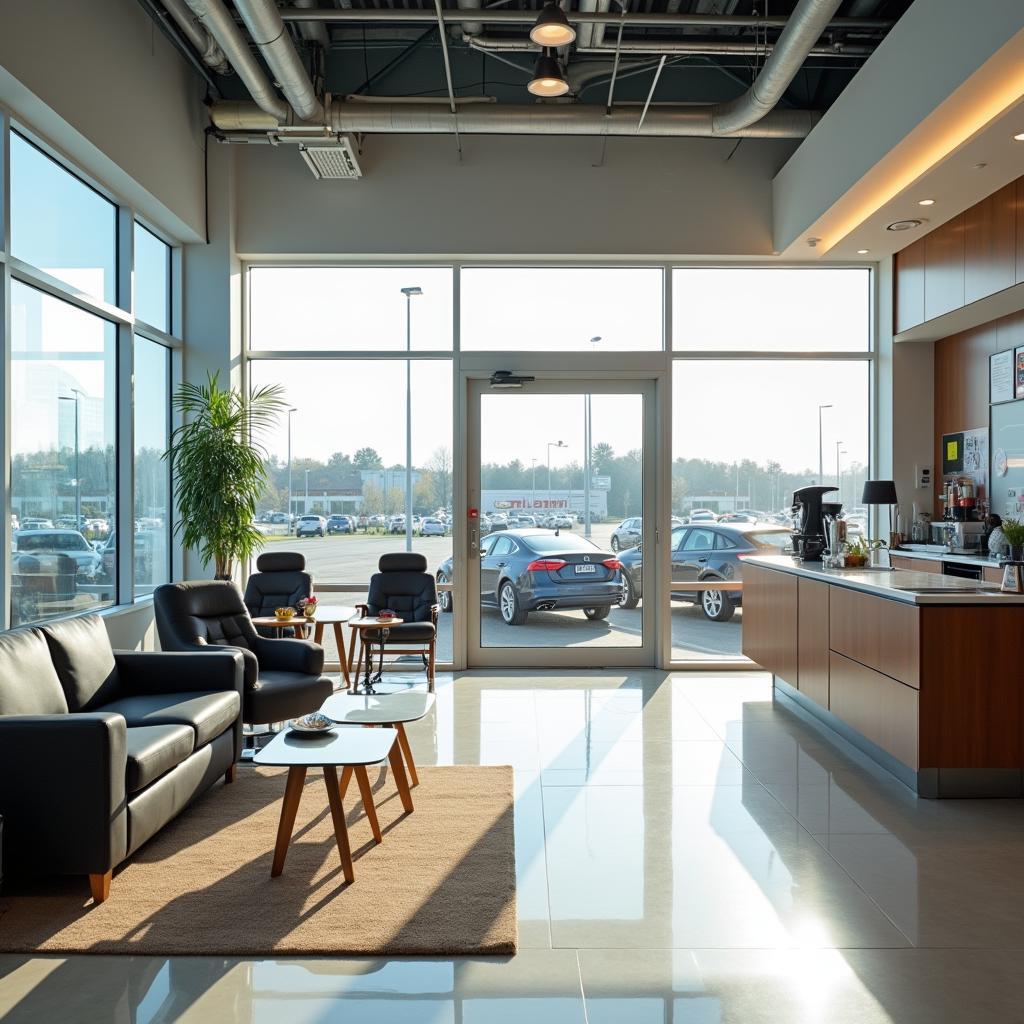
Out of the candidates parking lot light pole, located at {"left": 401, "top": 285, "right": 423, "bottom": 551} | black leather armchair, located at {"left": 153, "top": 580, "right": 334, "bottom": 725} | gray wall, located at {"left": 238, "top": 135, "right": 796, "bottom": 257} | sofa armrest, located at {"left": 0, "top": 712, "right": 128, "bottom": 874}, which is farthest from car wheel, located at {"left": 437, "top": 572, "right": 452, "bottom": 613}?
sofa armrest, located at {"left": 0, "top": 712, "right": 128, "bottom": 874}

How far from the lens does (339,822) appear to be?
140 inches

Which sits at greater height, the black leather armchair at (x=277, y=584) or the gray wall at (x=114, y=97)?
the gray wall at (x=114, y=97)

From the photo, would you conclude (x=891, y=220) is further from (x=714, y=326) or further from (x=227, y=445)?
Answer: (x=227, y=445)

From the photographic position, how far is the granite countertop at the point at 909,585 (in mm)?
4387

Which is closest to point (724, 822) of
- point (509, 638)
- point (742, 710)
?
point (742, 710)

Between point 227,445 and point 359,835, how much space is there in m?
4.01

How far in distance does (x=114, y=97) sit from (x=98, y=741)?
439 cm

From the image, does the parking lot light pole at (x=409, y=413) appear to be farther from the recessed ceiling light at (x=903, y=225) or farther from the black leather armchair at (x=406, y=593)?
the recessed ceiling light at (x=903, y=225)

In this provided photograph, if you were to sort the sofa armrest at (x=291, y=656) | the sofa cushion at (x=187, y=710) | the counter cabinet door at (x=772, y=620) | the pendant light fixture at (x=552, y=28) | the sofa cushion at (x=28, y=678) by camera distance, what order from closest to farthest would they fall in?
the sofa cushion at (x=28, y=678)
the sofa cushion at (x=187, y=710)
the pendant light fixture at (x=552, y=28)
the sofa armrest at (x=291, y=656)
the counter cabinet door at (x=772, y=620)

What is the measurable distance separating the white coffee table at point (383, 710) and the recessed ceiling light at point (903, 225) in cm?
491

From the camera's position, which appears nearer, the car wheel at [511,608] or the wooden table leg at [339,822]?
the wooden table leg at [339,822]

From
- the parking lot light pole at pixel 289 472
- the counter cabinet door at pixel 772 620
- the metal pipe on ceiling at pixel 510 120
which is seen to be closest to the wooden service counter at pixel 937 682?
the counter cabinet door at pixel 772 620

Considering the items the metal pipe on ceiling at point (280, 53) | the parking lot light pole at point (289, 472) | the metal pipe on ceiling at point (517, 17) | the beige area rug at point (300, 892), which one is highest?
the metal pipe on ceiling at point (517, 17)

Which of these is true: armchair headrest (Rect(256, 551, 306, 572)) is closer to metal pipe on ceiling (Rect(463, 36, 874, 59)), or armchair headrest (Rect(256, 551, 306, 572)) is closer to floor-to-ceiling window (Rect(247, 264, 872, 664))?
floor-to-ceiling window (Rect(247, 264, 872, 664))
